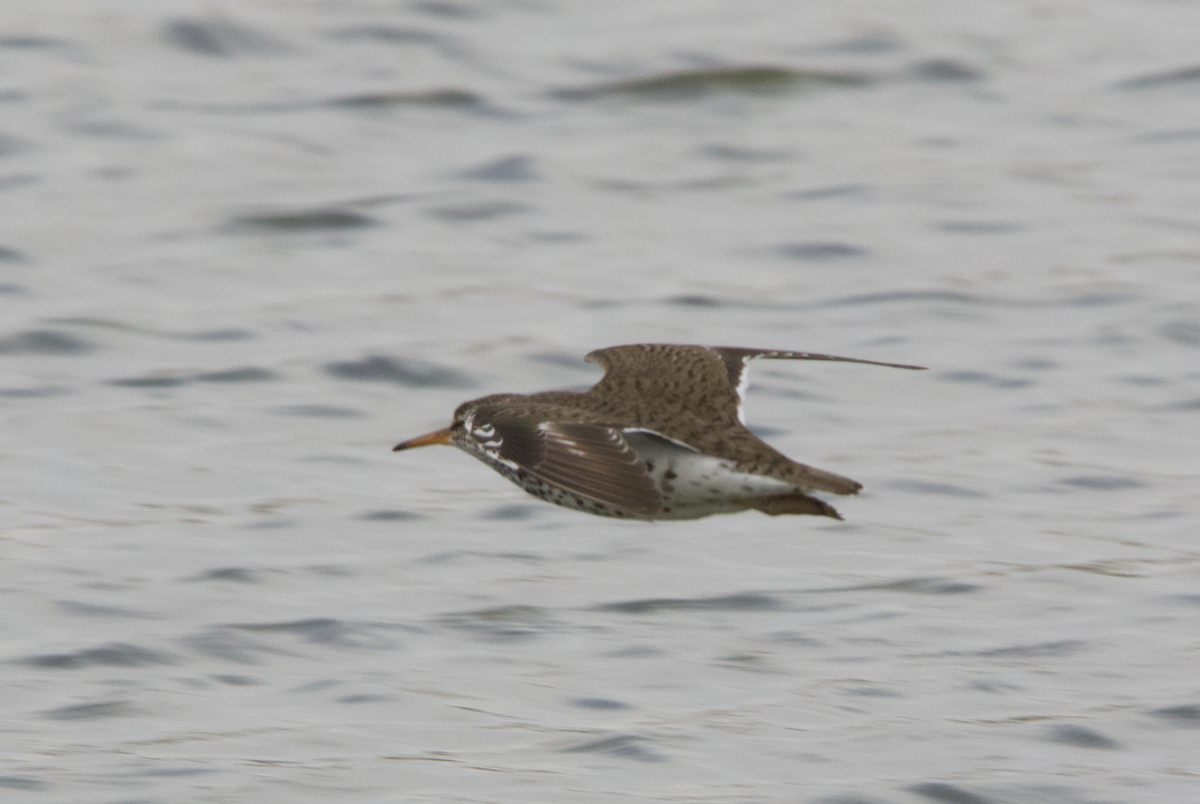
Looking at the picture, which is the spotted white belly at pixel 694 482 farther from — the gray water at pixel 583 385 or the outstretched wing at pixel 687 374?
the gray water at pixel 583 385

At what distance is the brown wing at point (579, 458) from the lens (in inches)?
288

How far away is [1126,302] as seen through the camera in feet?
46.8

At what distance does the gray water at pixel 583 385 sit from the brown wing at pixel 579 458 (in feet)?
3.13

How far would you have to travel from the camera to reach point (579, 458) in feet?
25.1

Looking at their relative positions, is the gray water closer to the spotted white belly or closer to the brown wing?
the spotted white belly

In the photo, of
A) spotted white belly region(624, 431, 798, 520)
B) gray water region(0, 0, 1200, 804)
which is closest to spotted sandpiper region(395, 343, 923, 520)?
spotted white belly region(624, 431, 798, 520)

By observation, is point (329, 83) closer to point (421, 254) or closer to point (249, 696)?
point (421, 254)

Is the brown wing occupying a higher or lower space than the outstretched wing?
lower

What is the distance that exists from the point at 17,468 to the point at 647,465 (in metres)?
4.35

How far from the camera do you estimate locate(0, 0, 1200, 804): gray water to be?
25.9 ft

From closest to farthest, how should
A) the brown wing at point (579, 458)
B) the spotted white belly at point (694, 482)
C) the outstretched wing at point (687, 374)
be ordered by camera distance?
the brown wing at point (579, 458)
the spotted white belly at point (694, 482)
the outstretched wing at point (687, 374)

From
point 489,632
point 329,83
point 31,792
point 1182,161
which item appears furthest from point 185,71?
point 31,792

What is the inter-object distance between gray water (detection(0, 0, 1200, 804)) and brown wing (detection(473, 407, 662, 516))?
3.13 ft

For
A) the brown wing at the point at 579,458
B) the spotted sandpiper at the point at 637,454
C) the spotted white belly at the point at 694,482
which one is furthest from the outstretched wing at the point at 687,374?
the brown wing at the point at 579,458
